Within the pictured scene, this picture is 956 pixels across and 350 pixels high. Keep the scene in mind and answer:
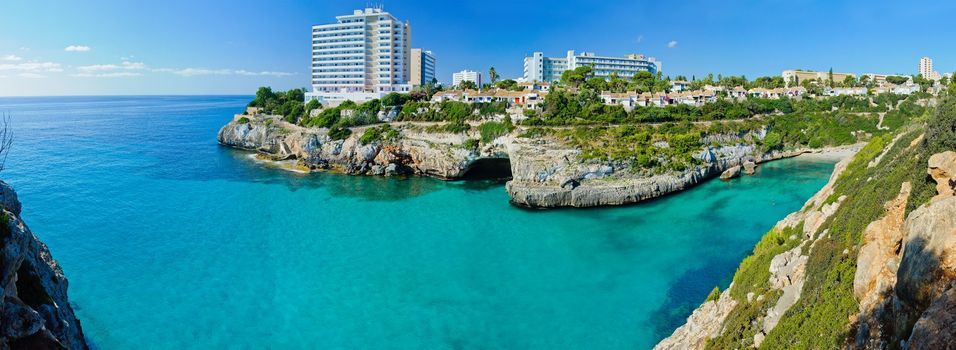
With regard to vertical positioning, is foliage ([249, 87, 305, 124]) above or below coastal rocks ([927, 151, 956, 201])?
above

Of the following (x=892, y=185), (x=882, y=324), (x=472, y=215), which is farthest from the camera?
(x=472, y=215)

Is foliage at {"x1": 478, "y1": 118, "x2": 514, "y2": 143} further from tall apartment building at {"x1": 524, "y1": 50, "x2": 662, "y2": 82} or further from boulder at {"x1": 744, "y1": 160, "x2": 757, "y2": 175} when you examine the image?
tall apartment building at {"x1": 524, "y1": 50, "x2": 662, "y2": 82}

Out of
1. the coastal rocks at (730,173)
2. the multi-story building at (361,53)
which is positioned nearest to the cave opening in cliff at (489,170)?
the coastal rocks at (730,173)

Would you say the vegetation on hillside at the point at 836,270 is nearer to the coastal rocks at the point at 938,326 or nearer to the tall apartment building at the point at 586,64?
the coastal rocks at the point at 938,326

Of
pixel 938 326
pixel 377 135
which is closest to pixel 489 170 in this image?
pixel 377 135

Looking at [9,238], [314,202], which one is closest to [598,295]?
[9,238]

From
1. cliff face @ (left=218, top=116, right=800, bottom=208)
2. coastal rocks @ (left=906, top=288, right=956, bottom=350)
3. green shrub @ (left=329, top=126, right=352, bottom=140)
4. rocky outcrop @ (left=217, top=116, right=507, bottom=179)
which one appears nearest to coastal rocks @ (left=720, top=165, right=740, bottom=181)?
cliff face @ (left=218, top=116, right=800, bottom=208)

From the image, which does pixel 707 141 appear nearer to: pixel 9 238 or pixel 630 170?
pixel 630 170
